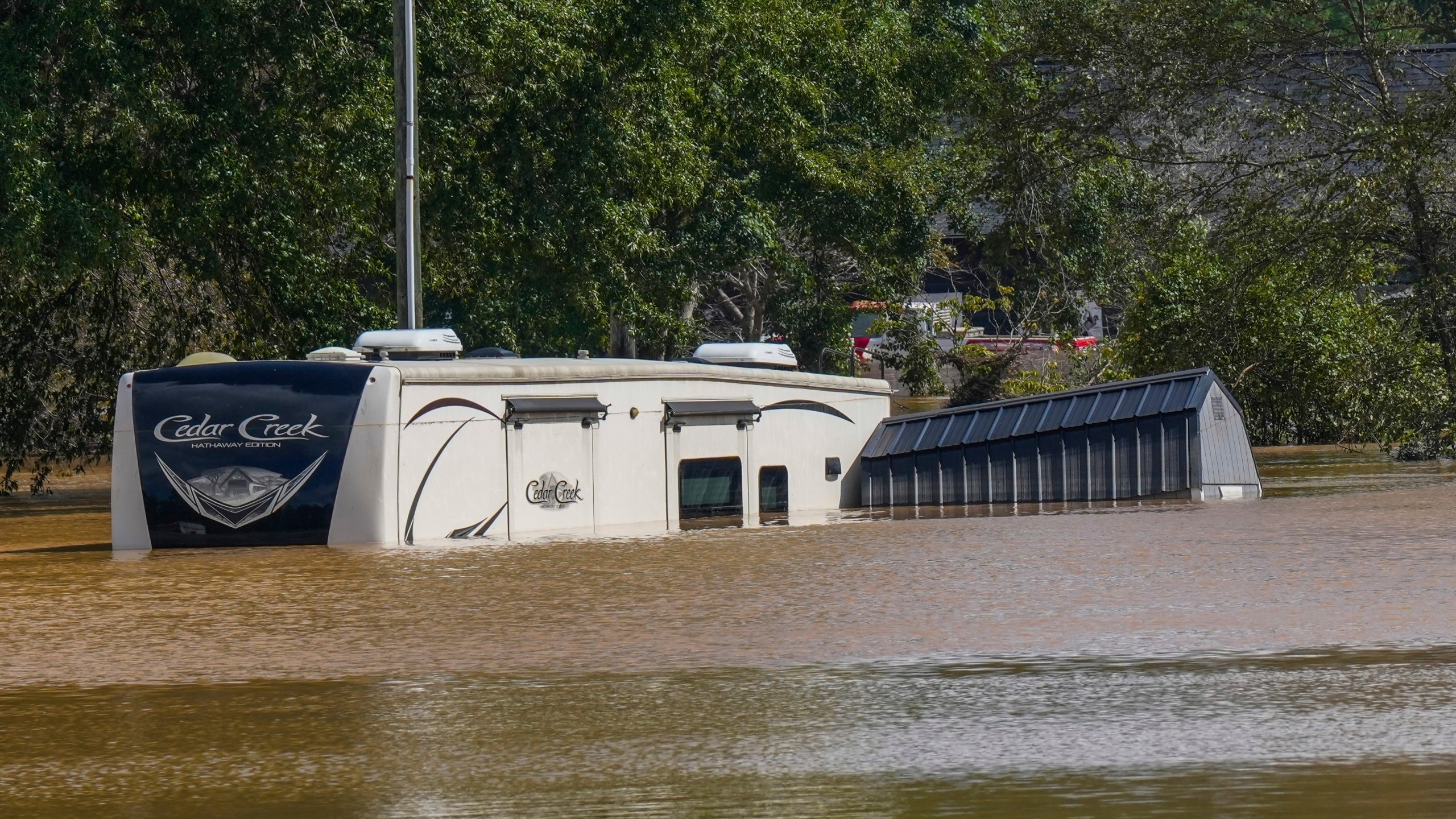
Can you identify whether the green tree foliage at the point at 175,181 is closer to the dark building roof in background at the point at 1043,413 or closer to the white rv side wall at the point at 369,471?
the white rv side wall at the point at 369,471

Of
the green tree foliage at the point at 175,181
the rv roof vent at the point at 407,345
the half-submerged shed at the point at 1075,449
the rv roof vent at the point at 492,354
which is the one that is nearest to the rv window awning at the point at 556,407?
the rv roof vent at the point at 492,354

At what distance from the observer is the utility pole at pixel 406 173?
22.1 metres

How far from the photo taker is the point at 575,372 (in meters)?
19.3

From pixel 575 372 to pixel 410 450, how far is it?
2.48m

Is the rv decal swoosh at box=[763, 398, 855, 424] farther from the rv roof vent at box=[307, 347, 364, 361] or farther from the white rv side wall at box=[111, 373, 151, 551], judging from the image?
the white rv side wall at box=[111, 373, 151, 551]

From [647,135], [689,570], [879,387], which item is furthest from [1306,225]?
[689,570]

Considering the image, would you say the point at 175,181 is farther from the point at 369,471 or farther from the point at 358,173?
the point at 369,471

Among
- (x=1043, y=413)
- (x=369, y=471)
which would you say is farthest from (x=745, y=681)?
(x=1043, y=413)

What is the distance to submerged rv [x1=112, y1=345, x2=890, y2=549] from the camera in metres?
17.0

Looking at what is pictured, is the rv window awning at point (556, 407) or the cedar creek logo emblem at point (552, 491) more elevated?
the rv window awning at point (556, 407)

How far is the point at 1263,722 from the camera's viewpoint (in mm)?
7879

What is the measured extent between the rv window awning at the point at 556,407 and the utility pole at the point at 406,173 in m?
3.66

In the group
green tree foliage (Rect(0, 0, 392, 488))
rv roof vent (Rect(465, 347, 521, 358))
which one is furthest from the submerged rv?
green tree foliage (Rect(0, 0, 392, 488))

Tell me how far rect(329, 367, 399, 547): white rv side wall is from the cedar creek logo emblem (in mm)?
2095
